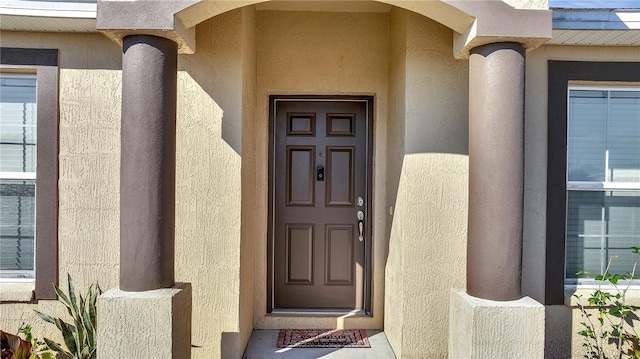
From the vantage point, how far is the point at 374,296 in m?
4.12

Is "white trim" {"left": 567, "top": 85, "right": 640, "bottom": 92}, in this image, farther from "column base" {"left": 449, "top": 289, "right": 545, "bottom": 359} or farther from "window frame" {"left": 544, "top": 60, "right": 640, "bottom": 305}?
"column base" {"left": 449, "top": 289, "right": 545, "bottom": 359}

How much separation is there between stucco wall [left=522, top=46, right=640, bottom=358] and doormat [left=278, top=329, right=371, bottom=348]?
58.8 inches

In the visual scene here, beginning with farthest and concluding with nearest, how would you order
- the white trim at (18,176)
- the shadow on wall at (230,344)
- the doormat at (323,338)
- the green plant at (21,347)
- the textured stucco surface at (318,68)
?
1. the textured stucco surface at (318,68)
2. the doormat at (323,338)
3. the white trim at (18,176)
4. the shadow on wall at (230,344)
5. the green plant at (21,347)

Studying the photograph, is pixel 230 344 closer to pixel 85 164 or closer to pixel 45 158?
pixel 85 164

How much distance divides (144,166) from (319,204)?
2.00 m

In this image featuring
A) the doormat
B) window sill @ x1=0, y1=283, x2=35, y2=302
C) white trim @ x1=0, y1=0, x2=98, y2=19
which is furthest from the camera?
the doormat

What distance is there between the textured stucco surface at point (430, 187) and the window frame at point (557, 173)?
0.73 m

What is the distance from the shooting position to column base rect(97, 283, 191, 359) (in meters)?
2.59

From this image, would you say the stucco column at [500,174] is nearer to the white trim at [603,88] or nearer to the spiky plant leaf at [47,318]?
the white trim at [603,88]

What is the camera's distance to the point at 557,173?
350 centimetres

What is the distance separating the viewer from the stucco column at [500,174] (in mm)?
2625

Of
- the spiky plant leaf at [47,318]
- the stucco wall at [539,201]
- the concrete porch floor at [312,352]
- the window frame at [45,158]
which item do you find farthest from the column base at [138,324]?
the stucco wall at [539,201]

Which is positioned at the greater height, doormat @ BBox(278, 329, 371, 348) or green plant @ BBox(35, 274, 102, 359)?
green plant @ BBox(35, 274, 102, 359)

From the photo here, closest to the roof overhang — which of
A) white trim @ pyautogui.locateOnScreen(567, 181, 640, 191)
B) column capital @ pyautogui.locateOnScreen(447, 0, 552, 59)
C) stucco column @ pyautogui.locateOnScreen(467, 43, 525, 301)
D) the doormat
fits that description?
column capital @ pyautogui.locateOnScreen(447, 0, 552, 59)
